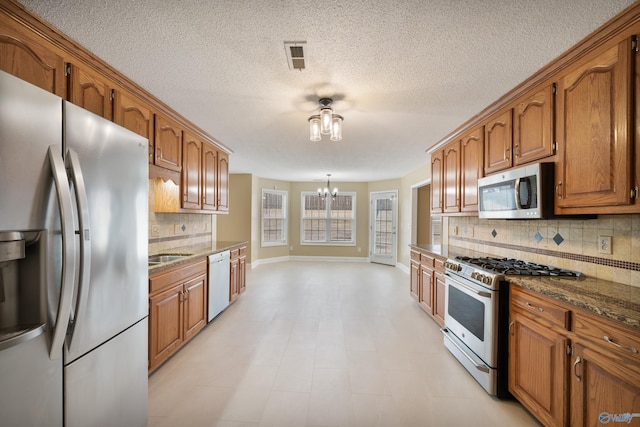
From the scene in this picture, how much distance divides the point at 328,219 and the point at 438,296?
17.1ft

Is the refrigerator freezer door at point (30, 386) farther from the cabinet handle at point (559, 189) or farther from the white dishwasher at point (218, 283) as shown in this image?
the cabinet handle at point (559, 189)

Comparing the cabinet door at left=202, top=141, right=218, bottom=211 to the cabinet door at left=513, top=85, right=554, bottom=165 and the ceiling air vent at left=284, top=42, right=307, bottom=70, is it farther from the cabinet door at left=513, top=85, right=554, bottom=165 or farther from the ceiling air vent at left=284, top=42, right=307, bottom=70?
the cabinet door at left=513, top=85, right=554, bottom=165

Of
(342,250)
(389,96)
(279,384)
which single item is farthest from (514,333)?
(342,250)

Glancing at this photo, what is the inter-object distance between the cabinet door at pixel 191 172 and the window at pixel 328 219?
4.93 metres

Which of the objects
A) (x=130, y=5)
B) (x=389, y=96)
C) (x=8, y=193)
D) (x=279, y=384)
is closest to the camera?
(x=8, y=193)

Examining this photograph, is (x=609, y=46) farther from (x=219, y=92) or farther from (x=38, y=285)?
(x=38, y=285)

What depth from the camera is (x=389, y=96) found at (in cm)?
241

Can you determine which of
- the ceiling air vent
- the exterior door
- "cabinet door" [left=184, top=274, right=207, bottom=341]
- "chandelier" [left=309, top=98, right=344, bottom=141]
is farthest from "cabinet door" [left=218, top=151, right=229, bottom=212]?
the exterior door

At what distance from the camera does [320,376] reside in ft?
7.65

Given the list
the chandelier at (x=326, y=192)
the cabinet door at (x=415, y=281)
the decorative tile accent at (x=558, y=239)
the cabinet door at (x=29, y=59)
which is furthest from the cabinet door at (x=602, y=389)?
the chandelier at (x=326, y=192)

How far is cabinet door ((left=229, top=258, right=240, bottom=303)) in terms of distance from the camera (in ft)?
13.1

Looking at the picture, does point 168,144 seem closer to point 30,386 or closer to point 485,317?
point 30,386

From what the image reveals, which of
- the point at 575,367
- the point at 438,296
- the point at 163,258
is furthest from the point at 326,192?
the point at 575,367

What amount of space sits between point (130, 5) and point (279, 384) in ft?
8.54
